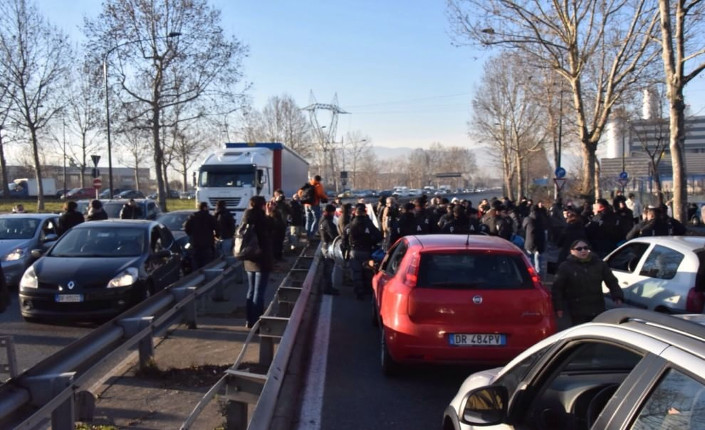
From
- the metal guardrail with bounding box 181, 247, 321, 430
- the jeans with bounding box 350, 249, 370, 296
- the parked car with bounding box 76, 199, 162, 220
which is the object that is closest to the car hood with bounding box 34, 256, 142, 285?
the metal guardrail with bounding box 181, 247, 321, 430

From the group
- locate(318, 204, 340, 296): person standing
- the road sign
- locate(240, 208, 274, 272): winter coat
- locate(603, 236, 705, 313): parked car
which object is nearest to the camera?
locate(603, 236, 705, 313): parked car

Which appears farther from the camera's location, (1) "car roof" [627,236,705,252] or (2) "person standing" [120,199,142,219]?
(2) "person standing" [120,199,142,219]

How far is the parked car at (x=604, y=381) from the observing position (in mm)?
2178

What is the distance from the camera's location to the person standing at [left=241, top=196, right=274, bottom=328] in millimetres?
8750

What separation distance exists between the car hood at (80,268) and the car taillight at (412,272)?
4531 mm

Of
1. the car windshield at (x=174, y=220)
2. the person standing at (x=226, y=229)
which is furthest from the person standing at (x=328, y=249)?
the car windshield at (x=174, y=220)

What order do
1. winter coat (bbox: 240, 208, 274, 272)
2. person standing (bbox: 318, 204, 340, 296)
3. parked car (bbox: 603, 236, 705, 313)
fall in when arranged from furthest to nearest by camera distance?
person standing (bbox: 318, 204, 340, 296), winter coat (bbox: 240, 208, 274, 272), parked car (bbox: 603, 236, 705, 313)

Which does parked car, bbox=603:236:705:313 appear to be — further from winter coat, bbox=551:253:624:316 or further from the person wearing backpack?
the person wearing backpack

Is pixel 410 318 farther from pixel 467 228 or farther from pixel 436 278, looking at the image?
pixel 467 228

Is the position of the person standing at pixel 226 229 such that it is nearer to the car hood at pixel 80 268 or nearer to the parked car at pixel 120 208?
the car hood at pixel 80 268

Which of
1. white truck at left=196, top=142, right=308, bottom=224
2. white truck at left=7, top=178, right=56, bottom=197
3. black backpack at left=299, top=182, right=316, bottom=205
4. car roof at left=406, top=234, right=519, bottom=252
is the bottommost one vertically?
car roof at left=406, top=234, right=519, bottom=252

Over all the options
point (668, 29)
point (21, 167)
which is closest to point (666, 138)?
point (668, 29)

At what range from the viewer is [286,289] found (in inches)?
330

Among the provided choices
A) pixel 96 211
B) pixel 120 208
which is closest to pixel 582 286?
pixel 96 211
